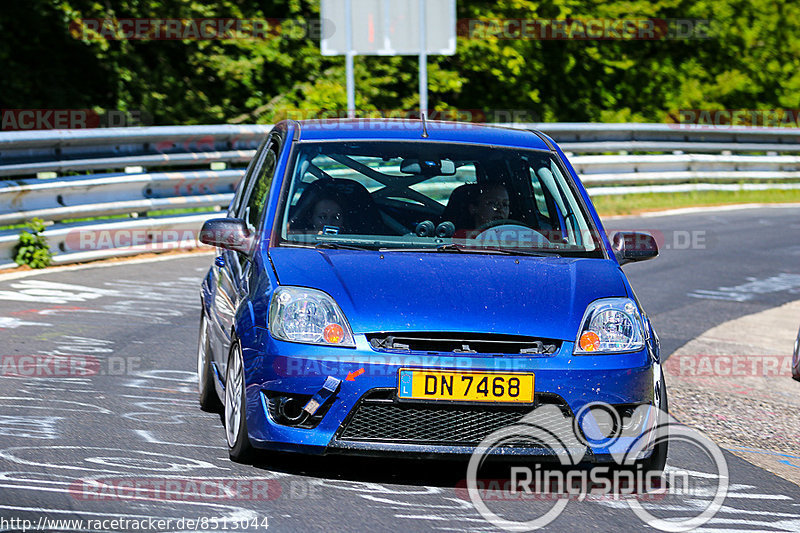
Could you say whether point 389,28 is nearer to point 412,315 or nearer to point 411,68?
point 411,68

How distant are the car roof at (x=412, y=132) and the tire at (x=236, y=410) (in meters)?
1.40

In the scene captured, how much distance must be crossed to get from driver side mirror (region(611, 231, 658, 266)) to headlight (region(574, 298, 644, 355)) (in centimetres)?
75

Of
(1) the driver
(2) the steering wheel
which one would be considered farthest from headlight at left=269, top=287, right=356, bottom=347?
(1) the driver

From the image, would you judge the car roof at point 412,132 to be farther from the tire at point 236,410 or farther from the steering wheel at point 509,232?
the tire at point 236,410

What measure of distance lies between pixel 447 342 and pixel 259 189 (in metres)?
1.88

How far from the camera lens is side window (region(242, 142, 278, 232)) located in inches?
260

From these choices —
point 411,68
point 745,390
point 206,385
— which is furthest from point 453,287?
point 411,68

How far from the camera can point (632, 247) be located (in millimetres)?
6547

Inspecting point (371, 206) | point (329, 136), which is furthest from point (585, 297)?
point (329, 136)

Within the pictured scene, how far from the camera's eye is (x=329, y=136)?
6.78 m

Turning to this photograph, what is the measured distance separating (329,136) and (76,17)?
55.4 feet

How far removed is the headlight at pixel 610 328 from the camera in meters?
5.55

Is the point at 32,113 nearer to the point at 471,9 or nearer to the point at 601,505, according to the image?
the point at 471,9

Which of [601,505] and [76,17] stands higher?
[76,17]
